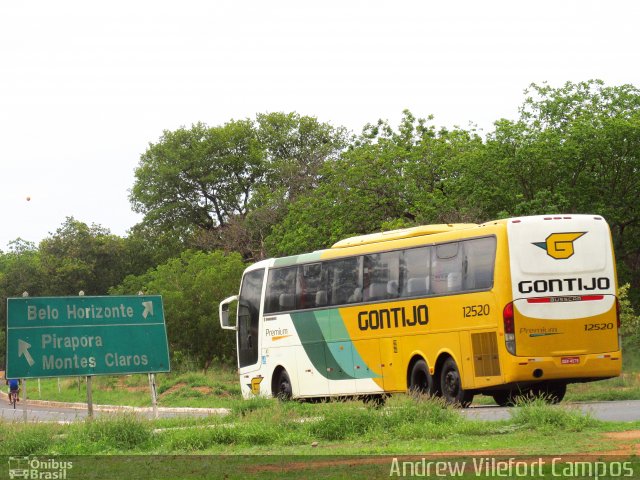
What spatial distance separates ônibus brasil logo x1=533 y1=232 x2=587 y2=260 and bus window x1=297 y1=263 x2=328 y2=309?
6.41m

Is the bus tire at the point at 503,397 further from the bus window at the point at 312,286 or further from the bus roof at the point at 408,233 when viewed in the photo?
the bus window at the point at 312,286

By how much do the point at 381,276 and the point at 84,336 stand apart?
21.7 ft

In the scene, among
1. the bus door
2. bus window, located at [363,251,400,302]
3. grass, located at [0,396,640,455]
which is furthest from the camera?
bus window, located at [363,251,400,302]

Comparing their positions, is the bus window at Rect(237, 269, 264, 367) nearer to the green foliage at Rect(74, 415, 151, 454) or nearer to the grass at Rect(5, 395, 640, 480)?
the grass at Rect(5, 395, 640, 480)

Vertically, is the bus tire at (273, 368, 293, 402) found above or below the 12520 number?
below

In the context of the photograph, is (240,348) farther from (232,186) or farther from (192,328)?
(232,186)

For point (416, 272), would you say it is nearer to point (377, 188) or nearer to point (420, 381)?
point (420, 381)

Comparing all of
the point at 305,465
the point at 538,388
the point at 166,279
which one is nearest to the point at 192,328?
the point at 166,279

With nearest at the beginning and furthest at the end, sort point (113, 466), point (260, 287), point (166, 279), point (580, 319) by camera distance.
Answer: point (113, 466), point (580, 319), point (260, 287), point (166, 279)

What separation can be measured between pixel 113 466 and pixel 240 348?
17176mm

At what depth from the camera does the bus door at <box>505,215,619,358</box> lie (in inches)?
853

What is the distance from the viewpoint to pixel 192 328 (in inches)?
1887

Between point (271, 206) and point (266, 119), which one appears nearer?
point (271, 206)

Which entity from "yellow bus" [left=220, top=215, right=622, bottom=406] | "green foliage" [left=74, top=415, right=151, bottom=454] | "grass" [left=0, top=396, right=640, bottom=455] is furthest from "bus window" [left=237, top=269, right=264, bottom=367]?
"green foliage" [left=74, top=415, right=151, bottom=454]
